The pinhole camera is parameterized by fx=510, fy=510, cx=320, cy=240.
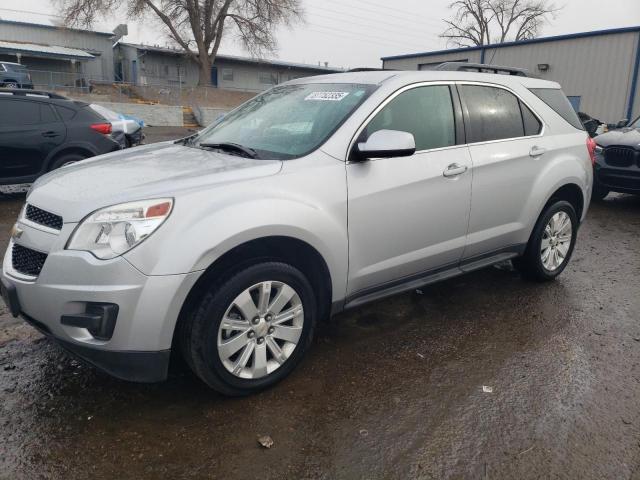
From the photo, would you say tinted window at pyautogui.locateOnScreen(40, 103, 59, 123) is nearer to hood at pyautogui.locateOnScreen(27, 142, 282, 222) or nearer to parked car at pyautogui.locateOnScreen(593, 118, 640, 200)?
hood at pyautogui.locateOnScreen(27, 142, 282, 222)

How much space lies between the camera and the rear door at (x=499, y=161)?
3.64 m

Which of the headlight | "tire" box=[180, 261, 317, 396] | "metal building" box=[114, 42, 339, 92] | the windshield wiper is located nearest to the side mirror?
the windshield wiper

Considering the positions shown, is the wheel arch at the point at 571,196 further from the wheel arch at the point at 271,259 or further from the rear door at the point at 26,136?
the rear door at the point at 26,136

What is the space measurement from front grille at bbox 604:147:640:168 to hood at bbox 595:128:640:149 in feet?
0.25

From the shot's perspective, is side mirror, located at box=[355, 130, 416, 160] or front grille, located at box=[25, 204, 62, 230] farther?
side mirror, located at box=[355, 130, 416, 160]

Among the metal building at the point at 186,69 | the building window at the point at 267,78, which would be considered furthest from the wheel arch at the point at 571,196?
the building window at the point at 267,78

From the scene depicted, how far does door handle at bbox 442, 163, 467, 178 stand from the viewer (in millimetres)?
3387

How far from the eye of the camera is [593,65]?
67.5 ft

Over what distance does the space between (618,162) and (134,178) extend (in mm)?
7653

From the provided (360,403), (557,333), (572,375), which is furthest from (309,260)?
(557,333)

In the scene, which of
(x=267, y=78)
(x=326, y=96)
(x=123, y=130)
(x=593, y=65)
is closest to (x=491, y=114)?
(x=326, y=96)

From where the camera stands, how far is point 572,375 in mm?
3055

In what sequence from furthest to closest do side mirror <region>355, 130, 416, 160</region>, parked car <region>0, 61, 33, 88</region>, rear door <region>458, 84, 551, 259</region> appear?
1. parked car <region>0, 61, 33, 88</region>
2. rear door <region>458, 84, 551, 259</region>
3. side mirror <region>355, 130, 416, 160</region>

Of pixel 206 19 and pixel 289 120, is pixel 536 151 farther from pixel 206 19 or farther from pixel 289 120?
pixel 206 19
